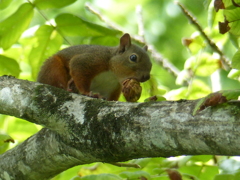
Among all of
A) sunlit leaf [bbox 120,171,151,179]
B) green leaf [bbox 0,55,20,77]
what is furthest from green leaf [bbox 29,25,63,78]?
sunlit leaf [bbox 120,171,151,179]

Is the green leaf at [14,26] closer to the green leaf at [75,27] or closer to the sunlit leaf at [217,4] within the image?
the green leaf at [75,27]

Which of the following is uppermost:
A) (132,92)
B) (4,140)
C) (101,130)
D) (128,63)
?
(128,63)

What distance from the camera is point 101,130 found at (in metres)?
2.37

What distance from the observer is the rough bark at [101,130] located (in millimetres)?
1857

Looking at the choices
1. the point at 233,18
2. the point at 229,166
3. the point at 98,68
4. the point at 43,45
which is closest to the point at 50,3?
the point at 43,45

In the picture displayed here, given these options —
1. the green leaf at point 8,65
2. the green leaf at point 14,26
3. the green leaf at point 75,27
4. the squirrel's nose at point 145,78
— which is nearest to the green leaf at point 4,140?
the green leaf at point 8,65

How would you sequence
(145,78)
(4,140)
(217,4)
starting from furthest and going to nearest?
(145,78) < (4,140) < (217,4)

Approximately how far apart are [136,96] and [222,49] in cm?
140

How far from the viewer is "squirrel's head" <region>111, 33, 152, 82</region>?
4598 millimetres

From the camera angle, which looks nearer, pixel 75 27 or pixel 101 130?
pixel 101 130

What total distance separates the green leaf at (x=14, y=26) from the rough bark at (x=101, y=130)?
82 centimetres

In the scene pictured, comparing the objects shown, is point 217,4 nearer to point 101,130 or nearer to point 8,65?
point 101,130

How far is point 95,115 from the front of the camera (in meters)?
2.46

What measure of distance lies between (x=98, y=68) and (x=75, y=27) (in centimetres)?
80
